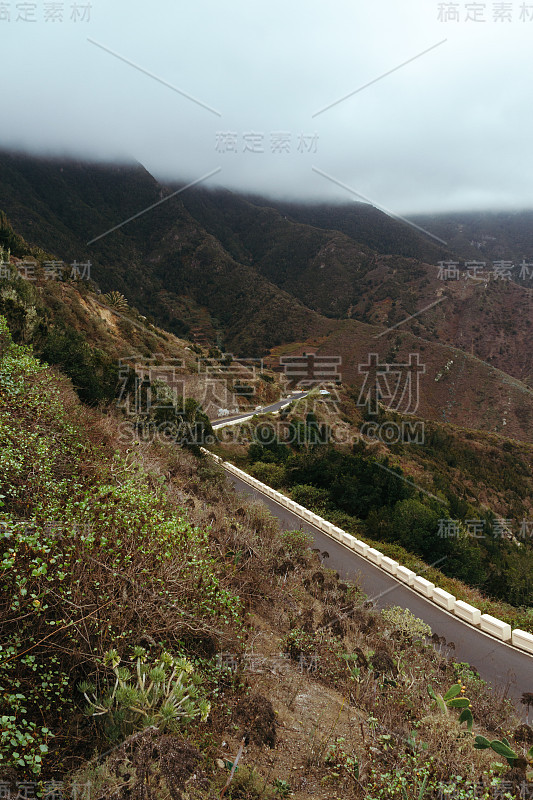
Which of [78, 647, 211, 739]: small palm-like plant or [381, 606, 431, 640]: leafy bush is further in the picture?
[381, 606, 431, 640]: leafy bush

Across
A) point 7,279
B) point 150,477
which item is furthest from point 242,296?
point 150,477

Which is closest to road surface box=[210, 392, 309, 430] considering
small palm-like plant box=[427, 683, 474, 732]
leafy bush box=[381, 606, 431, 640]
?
leafy bush box=[381, 606, 431, 640]

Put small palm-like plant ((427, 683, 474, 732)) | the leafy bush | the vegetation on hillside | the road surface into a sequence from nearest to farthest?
the vegetation on hillside → small palm-like plant ((427, 683, 474, 732)) → the leafy bush → the road surface

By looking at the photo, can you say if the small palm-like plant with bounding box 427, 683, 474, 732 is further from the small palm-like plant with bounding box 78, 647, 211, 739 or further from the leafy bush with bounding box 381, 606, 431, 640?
the small palm-like plant with bounding box 78, 647, 211, 739

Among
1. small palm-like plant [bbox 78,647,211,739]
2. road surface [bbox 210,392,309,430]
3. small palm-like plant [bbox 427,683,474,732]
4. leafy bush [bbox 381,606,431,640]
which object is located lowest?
road surface [bbox 210,392,309,430]

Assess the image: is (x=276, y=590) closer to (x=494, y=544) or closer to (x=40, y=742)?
(x=40, y=742)

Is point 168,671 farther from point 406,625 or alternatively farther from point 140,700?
point 406,625

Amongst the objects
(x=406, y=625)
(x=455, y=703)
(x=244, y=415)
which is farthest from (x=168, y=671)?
(x=244, y=415)
